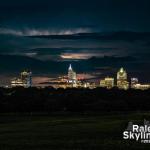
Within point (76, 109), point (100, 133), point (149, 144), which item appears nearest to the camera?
point (149, 144)

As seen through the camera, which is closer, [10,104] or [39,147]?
[39,147]

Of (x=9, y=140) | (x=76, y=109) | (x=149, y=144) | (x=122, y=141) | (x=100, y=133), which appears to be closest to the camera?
(x=149, y=144)

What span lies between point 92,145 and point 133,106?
3215 inches

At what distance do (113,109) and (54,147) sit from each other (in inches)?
2984

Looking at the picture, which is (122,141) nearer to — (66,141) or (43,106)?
(66,141)

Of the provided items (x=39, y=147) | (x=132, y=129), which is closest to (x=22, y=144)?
(x=39, y=147)

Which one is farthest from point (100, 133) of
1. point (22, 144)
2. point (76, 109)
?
point (76, 109)

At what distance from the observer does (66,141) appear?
37.6 m

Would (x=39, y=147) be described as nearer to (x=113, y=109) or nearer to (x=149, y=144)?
(x=149, y=144)

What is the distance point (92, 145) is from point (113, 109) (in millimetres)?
75682

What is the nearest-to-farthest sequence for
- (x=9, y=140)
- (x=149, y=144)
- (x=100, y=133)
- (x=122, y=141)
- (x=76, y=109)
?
1. (x=149, y=144)
2. (x=122, y=141)
3. (x=9, y=140)
4. (x=100, y=133)
5. (x=76, y=109)

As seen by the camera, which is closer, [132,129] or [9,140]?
[132,129]

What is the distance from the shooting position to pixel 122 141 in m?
35.9

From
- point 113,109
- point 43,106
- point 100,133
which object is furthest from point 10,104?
point 100,133
